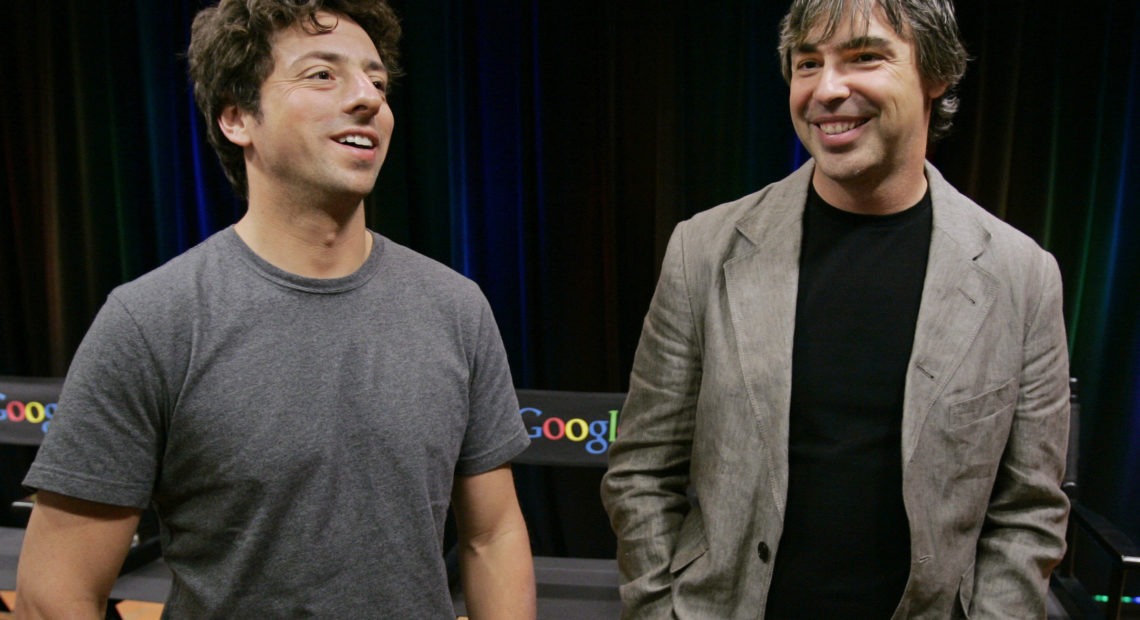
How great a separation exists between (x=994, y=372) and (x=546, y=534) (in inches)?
90.1

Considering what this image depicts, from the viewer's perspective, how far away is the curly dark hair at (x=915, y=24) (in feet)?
4.07

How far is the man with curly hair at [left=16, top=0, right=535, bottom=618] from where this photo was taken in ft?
3.34

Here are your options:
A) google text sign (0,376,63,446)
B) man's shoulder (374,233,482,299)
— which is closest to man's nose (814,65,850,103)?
man's shoulder (374,233,482,299)

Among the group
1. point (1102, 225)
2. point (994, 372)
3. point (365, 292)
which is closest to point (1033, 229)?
point (1102, 225)

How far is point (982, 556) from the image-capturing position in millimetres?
1342

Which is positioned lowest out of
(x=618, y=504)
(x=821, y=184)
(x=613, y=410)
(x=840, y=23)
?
(x=613, y=410)

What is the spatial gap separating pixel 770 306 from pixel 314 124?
2.37 ft

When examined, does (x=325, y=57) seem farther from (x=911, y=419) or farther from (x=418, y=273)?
(x=911, y=419)

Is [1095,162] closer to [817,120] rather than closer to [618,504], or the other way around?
[817,120]

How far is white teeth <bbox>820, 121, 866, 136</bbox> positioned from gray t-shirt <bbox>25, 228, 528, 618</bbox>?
66 centimetres

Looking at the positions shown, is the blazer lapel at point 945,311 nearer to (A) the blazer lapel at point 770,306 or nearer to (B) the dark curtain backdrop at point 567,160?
(A) the blazer lapel at point 770,306

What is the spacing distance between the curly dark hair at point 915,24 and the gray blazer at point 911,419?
0.62 feet

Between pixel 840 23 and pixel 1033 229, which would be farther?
pixel 1033 229

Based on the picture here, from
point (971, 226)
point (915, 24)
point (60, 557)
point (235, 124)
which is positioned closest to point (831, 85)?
point (915, 24)
